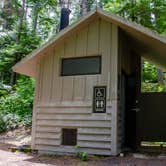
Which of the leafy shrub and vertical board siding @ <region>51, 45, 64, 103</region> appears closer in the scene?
vertical board siding @ <region>51, 45, 64, 103</region>

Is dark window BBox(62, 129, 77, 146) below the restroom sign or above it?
below

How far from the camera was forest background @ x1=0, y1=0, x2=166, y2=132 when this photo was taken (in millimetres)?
14836

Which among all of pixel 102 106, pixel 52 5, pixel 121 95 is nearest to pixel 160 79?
pixel 121 95

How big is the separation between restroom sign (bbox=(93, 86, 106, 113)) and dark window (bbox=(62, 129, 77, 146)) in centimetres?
96

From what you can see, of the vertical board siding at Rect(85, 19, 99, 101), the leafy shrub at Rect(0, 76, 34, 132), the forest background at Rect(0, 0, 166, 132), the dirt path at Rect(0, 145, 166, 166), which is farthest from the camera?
the forest background at Rect(0, 0, 166, 132)

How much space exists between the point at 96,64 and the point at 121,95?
1343mm

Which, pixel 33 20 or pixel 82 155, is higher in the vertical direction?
pixel 33 20

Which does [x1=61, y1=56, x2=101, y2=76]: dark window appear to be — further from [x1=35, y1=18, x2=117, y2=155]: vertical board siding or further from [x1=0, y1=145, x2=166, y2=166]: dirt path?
[x1=0, y1=145, x2=166, y2=166]: dirt path

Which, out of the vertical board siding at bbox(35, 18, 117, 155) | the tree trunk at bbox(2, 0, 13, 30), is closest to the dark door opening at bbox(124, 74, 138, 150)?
the vertical board siding at bbox(35, 18, 117, 155)

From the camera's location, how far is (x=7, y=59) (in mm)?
21391

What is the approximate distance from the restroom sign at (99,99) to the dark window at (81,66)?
0.51m

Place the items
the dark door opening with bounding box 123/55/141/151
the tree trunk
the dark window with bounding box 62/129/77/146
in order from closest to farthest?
1. the dark window with bounding box 62/129/77/146
2. the dark door opening with bounding box 123/55/141/151
3. the tree trunk

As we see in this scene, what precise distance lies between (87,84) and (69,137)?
1.63 m

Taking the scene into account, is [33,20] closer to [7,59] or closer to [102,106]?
[7,59]
